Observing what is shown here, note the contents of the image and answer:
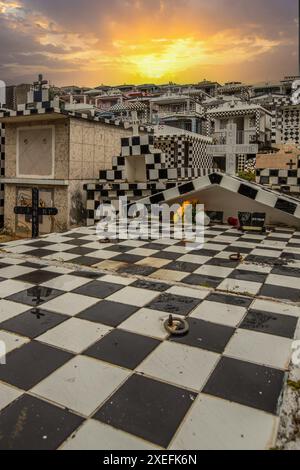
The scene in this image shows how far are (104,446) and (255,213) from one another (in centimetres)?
388

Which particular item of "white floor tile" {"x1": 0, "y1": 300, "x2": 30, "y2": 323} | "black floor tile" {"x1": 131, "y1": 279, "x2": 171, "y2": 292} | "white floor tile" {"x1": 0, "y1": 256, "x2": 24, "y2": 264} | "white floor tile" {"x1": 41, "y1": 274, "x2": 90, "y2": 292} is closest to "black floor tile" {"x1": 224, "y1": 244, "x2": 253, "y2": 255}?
"black floor tile" {"x1": 131, "y1": 279, "x2": 171, "y2": 292}

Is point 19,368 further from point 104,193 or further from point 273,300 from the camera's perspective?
point 104,193

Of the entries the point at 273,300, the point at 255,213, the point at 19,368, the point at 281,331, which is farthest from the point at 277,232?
the point at 19,368

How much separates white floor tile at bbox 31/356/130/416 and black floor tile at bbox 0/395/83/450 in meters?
0.04

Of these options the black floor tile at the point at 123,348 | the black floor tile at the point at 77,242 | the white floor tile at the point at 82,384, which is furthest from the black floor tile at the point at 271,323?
the black floor tile at the point at 77,242

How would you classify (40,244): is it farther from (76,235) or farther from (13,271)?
(13,271)

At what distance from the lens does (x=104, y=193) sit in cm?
559

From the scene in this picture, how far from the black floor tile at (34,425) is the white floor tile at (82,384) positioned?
41mm

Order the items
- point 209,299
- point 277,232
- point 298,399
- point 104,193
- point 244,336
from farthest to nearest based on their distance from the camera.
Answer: point 104,193 → point 277,232 → point 209,299 → point 244,336 → point 298,399

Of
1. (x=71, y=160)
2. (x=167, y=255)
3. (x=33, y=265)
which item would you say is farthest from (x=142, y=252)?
(x=71, y=160)

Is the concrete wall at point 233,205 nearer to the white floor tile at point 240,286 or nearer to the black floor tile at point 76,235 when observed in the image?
the black floor tile at point 76,235

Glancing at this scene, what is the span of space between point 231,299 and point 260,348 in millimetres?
583

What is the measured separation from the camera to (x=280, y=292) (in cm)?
220

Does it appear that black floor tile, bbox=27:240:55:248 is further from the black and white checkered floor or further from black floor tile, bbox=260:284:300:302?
black floor tile, bbox=260:284:300:302
